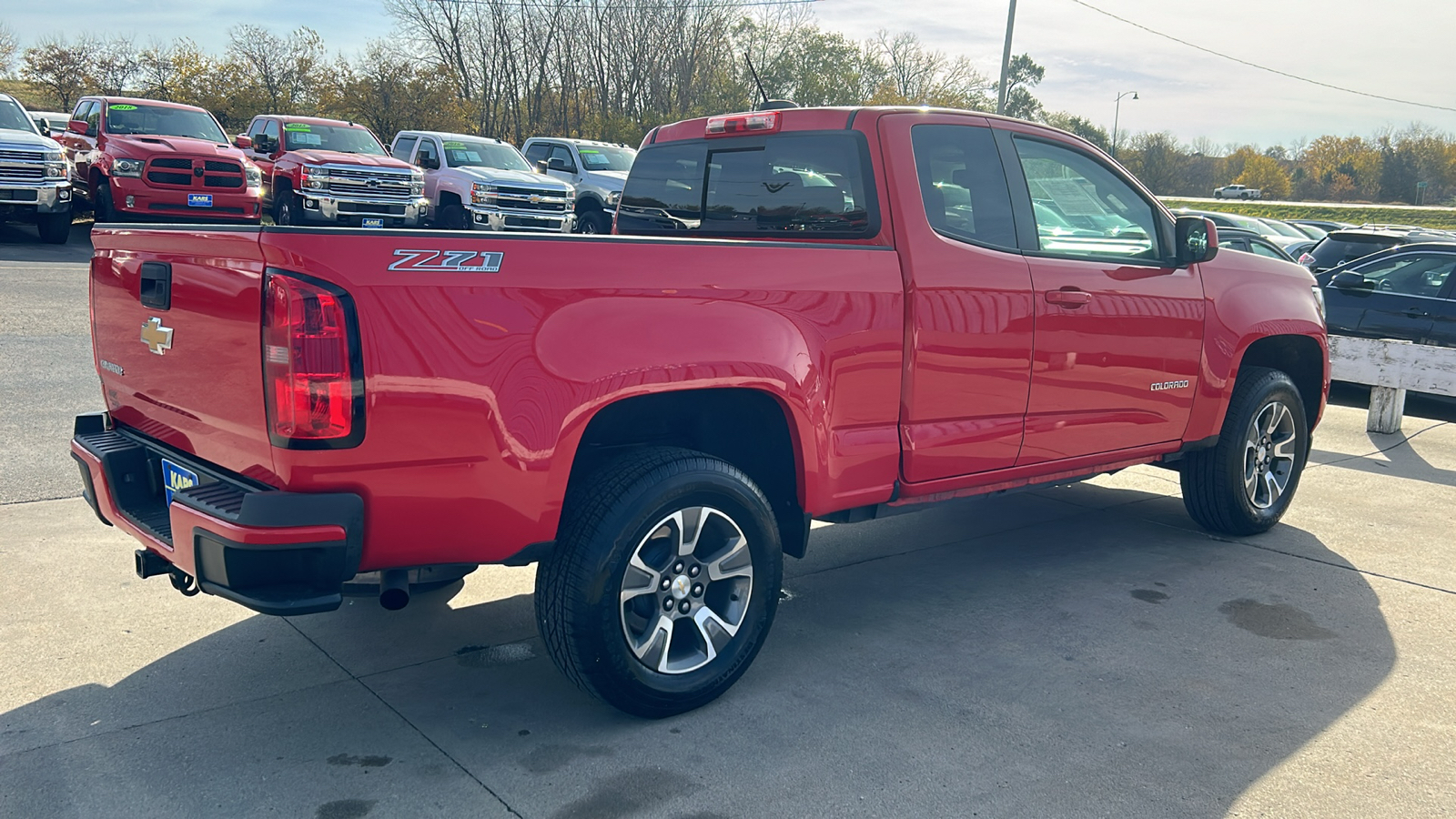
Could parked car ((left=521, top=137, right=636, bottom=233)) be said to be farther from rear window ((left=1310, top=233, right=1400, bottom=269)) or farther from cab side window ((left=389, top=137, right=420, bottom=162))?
rear window ((left=1310, top=233, right=1400, bottom=269))

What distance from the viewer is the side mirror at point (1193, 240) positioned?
200 inches

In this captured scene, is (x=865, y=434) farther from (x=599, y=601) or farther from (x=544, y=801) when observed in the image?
(x=544, y=801)

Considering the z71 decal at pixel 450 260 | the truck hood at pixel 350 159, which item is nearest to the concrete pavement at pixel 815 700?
the z71 decal at pixel 450 260

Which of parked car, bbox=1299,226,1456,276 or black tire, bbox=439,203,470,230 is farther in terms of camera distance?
black tire, bbox=439,203,470,230

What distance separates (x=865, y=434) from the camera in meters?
3.93

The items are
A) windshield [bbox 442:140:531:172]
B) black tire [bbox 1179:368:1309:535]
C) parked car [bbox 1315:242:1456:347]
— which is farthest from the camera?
windshield [bbox 442:140:531:172]

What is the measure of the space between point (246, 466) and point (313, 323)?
1.65ft

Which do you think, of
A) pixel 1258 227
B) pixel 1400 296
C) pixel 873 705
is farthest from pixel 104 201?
pixel 1258 227

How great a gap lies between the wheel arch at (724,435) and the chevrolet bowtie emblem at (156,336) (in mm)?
1263

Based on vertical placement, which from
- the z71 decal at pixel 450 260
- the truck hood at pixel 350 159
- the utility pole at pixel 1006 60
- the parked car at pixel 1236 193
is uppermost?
the utility pole at pixel 1006 60

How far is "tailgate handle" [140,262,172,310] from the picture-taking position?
327cm

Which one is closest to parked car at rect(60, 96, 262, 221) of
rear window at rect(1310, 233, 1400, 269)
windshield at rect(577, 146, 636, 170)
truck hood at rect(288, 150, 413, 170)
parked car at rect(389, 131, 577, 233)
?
truck hood at rect(288, 150, 413, 170)

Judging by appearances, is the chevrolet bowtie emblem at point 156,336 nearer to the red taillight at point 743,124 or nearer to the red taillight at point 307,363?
the red taillight at point 307,363

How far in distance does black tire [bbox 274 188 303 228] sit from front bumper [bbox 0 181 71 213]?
2.87 m
